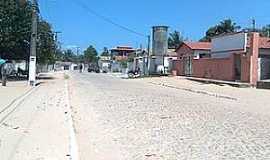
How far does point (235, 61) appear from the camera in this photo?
154 feet

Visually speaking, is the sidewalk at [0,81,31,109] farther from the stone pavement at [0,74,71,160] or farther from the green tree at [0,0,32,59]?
→ the green tree at [0,0,32,59]

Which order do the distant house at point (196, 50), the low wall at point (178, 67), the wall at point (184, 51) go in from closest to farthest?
1. the low wall at point (178, 67)
2. the distant house at point (196, 50)
3. the wall at point (184, 51)

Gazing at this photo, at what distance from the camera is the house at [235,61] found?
43594 mm

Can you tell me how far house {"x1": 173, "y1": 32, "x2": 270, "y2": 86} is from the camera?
43.6m

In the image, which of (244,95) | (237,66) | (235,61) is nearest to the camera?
(244,95)

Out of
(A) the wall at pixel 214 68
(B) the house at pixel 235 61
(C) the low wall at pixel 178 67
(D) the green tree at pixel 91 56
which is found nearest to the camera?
(B) the house at pixel 235 61

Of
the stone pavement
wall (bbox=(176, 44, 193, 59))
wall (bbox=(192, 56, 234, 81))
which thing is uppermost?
wall (bbox=(176, 44, 193, 59))

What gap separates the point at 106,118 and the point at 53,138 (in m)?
4.93

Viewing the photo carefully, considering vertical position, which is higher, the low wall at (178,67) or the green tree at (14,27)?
the green tree at (14,27)

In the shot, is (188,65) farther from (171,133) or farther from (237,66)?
(171,133)

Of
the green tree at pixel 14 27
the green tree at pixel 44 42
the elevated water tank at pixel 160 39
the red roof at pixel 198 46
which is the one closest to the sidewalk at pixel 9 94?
the green tree at pixel 14 27

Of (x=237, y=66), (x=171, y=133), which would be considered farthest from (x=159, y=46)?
(x=171, y=133)

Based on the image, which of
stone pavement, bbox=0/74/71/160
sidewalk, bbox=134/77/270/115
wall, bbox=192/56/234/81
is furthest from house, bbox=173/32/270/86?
stone pavement, bbox=0/74/71/160

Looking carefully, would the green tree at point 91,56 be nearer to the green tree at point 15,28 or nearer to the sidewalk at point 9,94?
the green tree at point 15,28
